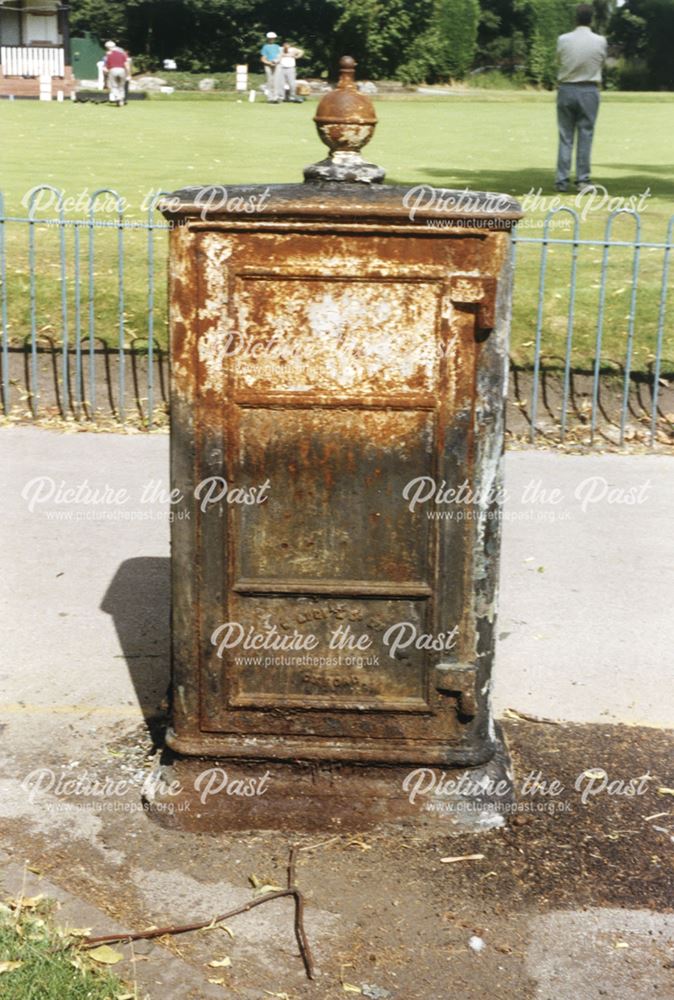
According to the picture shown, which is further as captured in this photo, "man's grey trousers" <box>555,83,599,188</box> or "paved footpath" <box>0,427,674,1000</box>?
"man's grey trousers" <box>555,83,599,188</box>

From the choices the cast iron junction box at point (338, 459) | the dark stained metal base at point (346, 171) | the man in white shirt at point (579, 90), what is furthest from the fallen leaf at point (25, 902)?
the man in white shirt at point (579, 90)

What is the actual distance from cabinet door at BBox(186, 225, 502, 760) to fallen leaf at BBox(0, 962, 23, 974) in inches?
43.1

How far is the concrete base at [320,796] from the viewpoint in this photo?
13.8 feet

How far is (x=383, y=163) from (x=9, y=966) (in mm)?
18438

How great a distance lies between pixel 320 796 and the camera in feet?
14.1

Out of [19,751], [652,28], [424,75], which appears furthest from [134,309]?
[652,28]

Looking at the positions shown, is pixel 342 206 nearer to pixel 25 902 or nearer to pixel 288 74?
pixel 25 902

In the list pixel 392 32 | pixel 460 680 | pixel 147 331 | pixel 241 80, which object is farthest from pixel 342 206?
pixel 392 32

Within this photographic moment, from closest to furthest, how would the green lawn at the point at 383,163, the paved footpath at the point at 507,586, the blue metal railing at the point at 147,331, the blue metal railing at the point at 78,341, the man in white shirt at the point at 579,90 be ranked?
the paved footpath at the point at 507,586 → the blue metal railing at the point at 147,331 → the blue metal railing at the point at 78,341 → the green lawn at the point at 383,163 → the man in white shirt at the point at 579,90

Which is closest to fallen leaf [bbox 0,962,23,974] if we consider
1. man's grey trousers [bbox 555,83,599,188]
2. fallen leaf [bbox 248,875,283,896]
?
fallen leaf [bbox 248,875,283,896]

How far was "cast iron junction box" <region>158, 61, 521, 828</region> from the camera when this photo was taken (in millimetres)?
3949

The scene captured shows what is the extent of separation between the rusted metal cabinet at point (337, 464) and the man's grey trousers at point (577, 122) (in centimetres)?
1263

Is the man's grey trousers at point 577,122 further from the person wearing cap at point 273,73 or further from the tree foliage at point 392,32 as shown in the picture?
the tree foliage at point 392,32

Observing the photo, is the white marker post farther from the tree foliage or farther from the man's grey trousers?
the man's grey trousers
